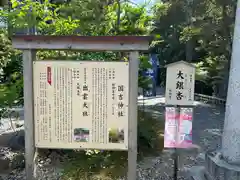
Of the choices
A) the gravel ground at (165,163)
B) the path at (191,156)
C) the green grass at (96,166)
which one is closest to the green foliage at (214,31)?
the path at (191,156)

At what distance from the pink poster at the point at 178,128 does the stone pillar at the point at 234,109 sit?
769mm

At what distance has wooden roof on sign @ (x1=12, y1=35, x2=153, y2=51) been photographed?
2.94m

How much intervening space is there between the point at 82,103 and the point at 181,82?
123cm

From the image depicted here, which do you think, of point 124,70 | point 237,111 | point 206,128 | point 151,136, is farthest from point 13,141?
point 206,128

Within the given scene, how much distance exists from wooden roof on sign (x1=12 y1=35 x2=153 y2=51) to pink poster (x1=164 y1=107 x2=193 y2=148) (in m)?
0.91

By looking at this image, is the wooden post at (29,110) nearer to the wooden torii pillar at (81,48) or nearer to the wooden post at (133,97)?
the wooden torii pillar at (81,48)

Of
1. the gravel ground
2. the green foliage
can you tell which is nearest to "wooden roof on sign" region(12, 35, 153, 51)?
the gravel ground

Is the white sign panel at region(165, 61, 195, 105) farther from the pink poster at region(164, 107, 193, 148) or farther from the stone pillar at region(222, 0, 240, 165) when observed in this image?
the stone pillar at region(222, 0, 240, 165)

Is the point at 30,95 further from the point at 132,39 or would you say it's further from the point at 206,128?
the point at 206,128

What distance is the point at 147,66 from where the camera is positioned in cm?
604

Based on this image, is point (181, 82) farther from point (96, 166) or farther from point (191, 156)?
point (191, 156)

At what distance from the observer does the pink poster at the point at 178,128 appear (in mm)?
3285

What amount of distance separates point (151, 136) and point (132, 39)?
292cm

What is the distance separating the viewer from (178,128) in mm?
3305
